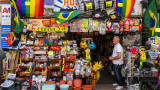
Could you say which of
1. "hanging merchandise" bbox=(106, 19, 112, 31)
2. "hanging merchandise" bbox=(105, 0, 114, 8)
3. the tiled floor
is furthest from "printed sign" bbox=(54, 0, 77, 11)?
the tiled floor

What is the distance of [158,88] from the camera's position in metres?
6.37

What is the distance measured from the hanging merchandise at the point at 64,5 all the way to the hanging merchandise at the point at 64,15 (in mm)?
460

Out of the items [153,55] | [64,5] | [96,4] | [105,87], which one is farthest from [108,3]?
[105,87]

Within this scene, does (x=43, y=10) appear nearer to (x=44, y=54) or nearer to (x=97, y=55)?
(x=44, y=54)

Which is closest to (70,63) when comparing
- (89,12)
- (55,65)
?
(55,65)

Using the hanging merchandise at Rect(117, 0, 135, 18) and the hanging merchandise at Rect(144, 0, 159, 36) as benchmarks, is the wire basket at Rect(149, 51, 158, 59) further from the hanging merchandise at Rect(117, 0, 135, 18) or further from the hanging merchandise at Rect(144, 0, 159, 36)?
the hanging merchandise at Rect(117, 0, 135, 18)

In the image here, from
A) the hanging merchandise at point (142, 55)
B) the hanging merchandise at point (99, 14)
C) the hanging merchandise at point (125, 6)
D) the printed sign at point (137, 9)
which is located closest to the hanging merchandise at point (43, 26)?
the hanging merchandise at point (99, 14)

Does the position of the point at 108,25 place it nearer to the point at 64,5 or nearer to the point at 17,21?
the point at 64,5

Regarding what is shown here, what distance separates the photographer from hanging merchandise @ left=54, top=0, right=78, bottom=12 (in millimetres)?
6773

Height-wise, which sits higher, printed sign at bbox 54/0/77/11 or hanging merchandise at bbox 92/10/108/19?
printed sign at bbox 54/0/77/11

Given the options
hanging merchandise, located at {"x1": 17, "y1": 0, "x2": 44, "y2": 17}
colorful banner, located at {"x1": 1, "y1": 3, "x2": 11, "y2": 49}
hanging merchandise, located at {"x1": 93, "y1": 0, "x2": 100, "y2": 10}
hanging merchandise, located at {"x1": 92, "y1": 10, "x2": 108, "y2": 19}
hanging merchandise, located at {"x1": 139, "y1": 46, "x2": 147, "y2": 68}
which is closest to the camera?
hanging merchandise, located at {"x1": 139, "y1": 46, "x2": 147, "y2": 68}

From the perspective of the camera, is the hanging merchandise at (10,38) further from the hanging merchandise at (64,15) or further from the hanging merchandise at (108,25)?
the hanging merchandise at (108,25)

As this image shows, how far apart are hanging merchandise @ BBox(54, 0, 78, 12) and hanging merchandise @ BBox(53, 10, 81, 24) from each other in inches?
18.1

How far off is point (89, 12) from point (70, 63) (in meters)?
2.13
